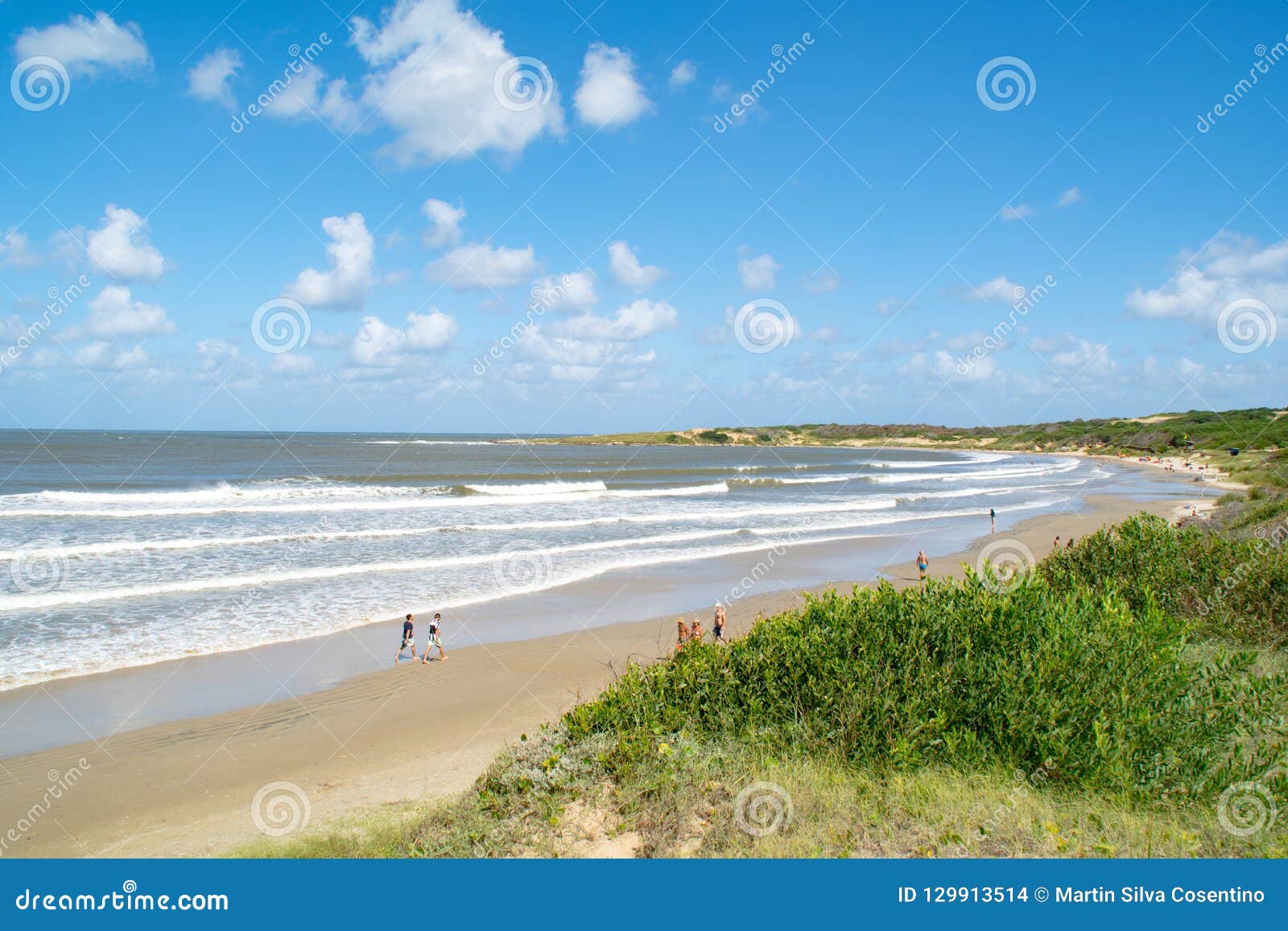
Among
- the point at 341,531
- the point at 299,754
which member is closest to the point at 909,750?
the point at 299,754

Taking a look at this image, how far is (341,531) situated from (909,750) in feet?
84.4

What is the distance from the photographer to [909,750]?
587 centimetres

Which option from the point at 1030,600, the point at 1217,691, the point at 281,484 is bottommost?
the point at 1217,691

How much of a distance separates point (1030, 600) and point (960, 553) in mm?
21227

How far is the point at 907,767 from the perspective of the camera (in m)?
5.84

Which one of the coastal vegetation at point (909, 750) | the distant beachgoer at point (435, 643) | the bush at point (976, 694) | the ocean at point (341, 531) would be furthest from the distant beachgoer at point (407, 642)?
the bush at point (976, 694)

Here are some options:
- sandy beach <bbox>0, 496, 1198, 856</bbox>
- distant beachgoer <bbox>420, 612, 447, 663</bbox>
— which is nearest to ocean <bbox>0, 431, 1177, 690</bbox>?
distant beachgoer <bbox>420, 612, 447, 663</bbox>

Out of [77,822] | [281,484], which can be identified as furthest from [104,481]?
[77,822]

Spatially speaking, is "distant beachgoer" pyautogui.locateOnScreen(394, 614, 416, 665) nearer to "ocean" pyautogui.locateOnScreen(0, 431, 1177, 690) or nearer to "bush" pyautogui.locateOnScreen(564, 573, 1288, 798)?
"ocean" pyautogui.locateOnScreen(0, 431, 1177, 690)

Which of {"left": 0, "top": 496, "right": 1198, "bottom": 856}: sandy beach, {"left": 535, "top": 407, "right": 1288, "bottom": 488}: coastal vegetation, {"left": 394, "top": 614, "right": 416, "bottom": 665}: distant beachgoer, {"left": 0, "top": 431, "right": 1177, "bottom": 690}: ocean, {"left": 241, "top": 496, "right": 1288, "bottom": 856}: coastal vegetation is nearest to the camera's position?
{"left": 241, "top": 496, "right": 1288, "bottom": 856}: coastal vegetation

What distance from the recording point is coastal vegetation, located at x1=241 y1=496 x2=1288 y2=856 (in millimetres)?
5195

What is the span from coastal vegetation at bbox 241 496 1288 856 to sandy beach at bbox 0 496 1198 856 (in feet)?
5.22

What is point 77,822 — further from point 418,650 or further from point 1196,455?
point 1196,455

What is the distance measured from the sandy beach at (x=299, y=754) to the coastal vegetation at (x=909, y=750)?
159cm
